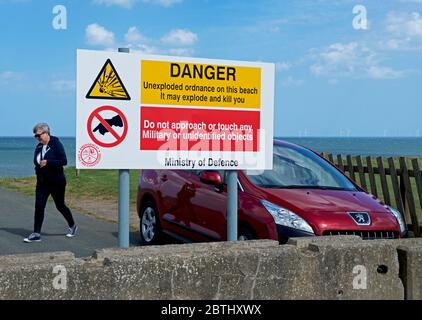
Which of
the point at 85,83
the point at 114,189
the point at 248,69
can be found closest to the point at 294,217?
the point at 248,69

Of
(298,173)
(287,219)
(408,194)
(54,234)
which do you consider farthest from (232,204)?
(54,234)

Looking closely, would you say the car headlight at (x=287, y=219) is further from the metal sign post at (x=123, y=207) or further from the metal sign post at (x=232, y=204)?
the metal sign post at (x=123, y=207)

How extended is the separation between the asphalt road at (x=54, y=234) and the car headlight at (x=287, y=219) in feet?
11.0

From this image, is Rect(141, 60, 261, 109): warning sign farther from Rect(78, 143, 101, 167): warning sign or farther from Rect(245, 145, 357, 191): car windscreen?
Rect(245, 145, 357, 191): car windscreen

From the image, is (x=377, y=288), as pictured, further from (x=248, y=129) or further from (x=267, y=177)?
(x=267, y=177)

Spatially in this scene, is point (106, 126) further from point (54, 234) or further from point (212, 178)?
point (54, 234)

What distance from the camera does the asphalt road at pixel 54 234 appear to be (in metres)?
10.0

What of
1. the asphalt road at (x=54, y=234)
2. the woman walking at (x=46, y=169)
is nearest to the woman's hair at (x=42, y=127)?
the woman walking at (x=46, y=169)

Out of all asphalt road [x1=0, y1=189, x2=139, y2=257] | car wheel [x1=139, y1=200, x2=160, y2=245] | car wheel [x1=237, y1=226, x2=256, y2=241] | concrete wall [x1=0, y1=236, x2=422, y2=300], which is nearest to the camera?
concrete wall [x1=0, y1=236, x2=422, y2=300]

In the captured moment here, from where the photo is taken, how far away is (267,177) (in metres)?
8.28

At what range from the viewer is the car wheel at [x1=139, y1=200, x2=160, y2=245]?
9.90 metres

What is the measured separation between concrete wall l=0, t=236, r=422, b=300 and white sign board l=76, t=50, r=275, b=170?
158 cm

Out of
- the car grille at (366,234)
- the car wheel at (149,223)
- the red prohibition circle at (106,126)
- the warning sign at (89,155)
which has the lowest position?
the car wheel at (149,223)

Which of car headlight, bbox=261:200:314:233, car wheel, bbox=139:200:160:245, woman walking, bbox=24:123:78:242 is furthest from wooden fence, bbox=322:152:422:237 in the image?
woman walking, bbox=24:123:78:242
